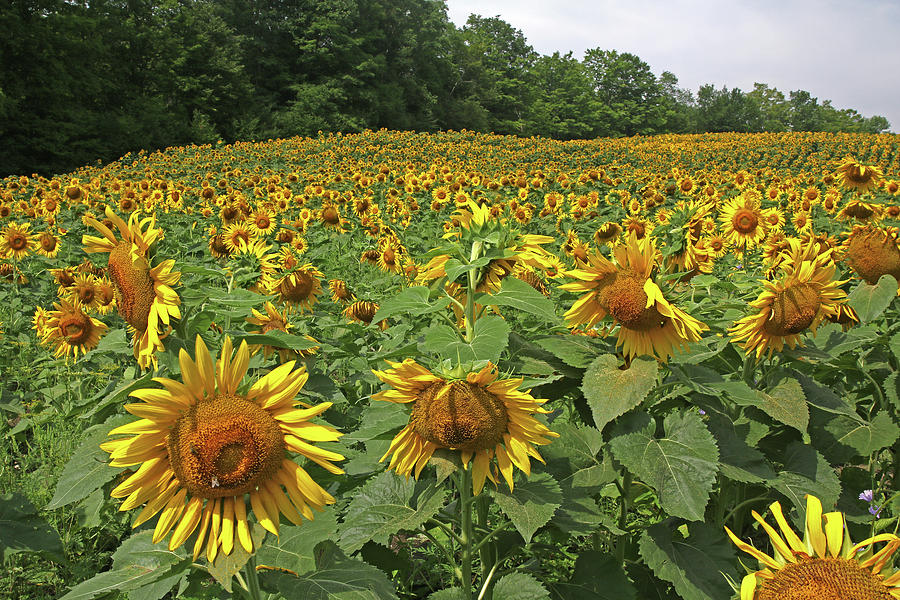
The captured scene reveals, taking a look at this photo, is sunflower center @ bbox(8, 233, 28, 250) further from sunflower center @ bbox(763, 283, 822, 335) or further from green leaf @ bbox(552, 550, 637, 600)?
sunflower center @ bbox(763, 283, 822, 335)

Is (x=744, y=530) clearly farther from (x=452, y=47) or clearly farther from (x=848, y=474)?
(x=452, y=47)

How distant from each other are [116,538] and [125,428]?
235cm

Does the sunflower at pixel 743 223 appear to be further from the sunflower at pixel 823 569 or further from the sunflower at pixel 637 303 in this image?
the sunflower at pixel 823 569

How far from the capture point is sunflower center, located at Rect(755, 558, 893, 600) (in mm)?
940

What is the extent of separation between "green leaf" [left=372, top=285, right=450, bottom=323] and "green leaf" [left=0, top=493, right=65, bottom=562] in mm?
1079

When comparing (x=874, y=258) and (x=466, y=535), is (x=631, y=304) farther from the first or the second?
(x=874, y=258)

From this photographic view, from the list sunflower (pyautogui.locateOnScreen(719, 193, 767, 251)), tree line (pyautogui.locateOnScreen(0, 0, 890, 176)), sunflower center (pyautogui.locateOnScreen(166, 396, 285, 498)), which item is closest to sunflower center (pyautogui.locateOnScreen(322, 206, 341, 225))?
sunflower (pyautogui.locateOnScreen(719, 193, 767, 251))

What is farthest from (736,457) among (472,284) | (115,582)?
(115,582)

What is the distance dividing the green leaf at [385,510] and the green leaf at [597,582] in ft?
1.83

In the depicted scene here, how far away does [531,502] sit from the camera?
1378mm

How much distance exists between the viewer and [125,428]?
1059 millimetres

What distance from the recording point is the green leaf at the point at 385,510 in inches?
54.1

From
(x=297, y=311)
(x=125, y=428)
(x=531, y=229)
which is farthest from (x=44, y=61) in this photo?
(x=125, y=428)

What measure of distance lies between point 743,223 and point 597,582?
13.4 ft
